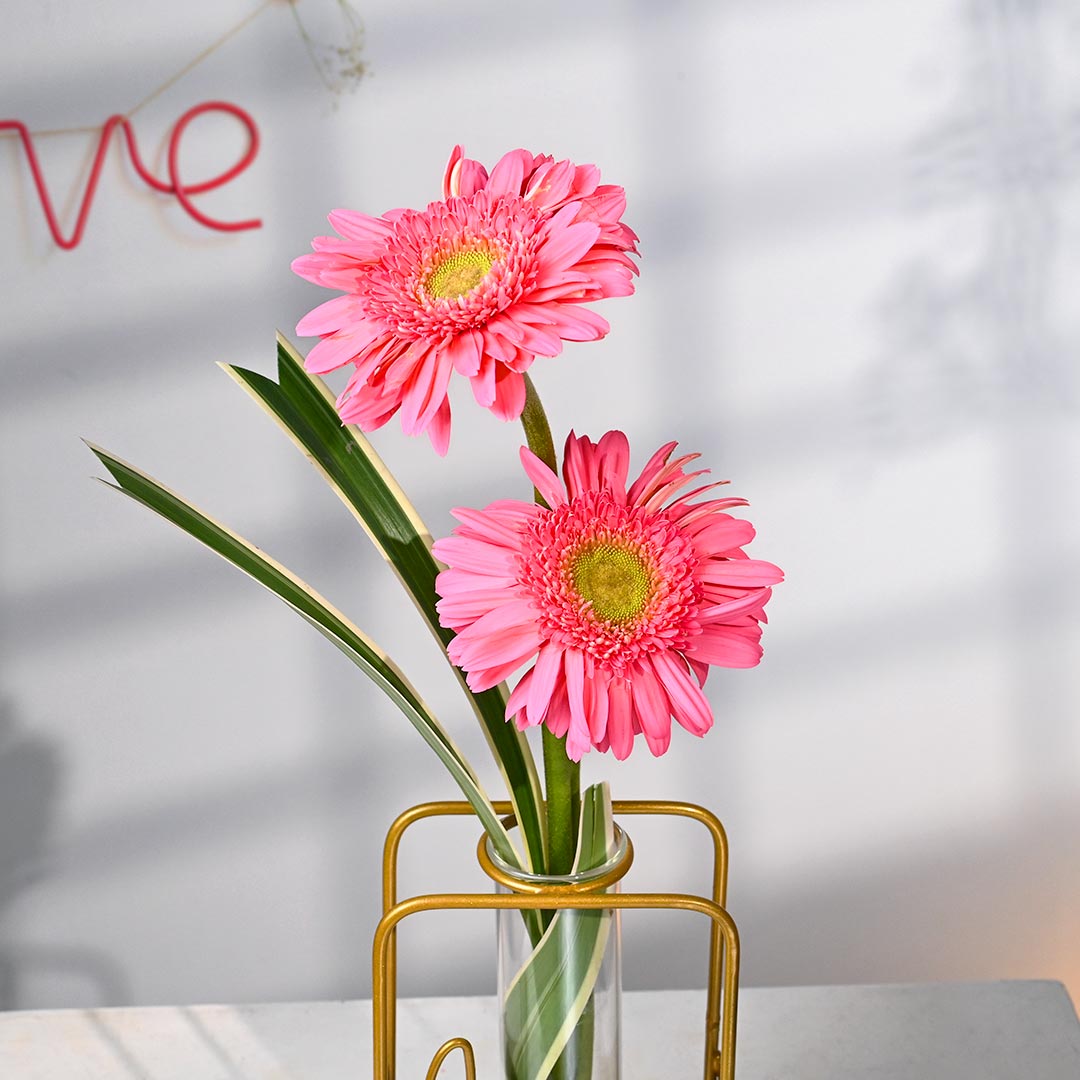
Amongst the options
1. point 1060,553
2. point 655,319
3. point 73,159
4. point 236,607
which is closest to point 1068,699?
point 1060,553

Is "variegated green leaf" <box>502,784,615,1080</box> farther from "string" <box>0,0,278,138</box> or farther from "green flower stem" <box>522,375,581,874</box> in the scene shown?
"string" <box>0,0,278,138</box>

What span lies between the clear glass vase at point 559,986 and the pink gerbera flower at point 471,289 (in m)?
0.22

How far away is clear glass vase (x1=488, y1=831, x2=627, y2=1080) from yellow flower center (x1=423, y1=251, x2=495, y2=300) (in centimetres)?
25

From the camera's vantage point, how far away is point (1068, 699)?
1549 millimetres

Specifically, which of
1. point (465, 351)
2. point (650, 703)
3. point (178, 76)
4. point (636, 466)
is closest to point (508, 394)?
point (465, 351)

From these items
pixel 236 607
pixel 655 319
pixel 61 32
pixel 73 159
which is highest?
pixel 61 32

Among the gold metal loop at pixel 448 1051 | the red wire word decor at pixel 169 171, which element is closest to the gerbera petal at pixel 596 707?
the gold metal loop at pixel 448 1051

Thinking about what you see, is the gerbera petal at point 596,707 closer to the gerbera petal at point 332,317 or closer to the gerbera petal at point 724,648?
Result: the gerbera petal at point 724,648

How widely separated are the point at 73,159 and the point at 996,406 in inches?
44.9

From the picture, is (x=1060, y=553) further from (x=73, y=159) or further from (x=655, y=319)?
(x=73, y=159)

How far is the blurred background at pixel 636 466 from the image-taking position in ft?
4.60

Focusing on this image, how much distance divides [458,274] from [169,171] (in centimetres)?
109

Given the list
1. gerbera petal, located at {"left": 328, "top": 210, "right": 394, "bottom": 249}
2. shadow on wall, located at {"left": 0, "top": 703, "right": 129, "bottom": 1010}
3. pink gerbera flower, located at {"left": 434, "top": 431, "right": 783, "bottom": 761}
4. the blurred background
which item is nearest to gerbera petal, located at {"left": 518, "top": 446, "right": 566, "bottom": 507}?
pink gerbera flower, located at {"left": 434, "top": 431, "right": 783, "bottom": 761}

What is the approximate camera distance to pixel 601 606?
471 mm
